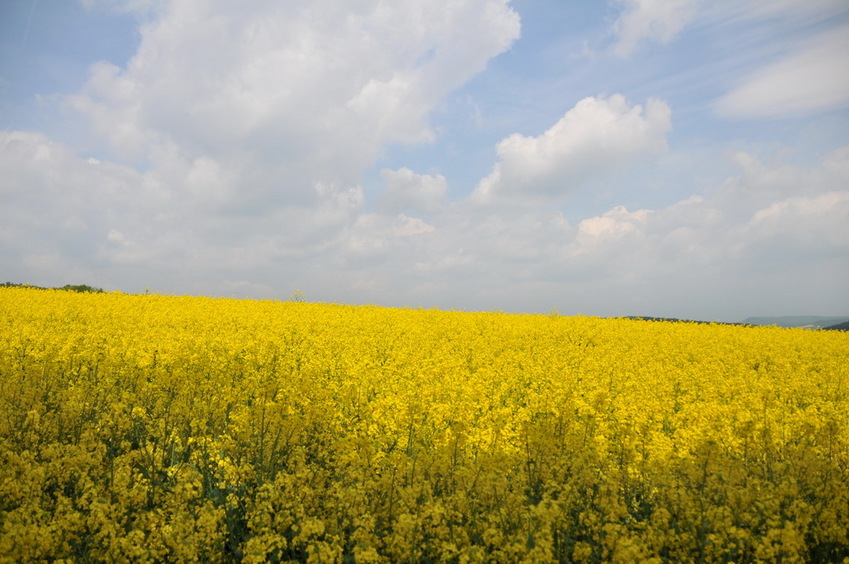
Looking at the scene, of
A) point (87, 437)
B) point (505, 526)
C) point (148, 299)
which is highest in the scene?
point (148, 299)

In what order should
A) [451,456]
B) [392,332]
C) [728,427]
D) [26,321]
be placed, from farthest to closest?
[392,332] → [26,321] → [728,427] → [451,456]

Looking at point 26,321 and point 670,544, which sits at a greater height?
point 26,321

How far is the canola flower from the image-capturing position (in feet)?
13.9

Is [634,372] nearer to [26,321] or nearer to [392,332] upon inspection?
[392,332]

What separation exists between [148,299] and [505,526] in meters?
27.0

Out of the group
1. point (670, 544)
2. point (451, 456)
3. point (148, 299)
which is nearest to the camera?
point (670, 544)

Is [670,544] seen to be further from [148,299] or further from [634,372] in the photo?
[148,299]

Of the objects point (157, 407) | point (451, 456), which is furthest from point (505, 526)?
point (157, 407)

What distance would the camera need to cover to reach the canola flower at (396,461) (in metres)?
4.22

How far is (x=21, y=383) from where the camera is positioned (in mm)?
8852

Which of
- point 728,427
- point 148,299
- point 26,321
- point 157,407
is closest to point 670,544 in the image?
point 728,427

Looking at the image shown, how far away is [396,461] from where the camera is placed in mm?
5520

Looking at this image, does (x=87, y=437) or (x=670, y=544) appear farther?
(x=87, y=437)

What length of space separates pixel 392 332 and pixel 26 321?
13313 mm
